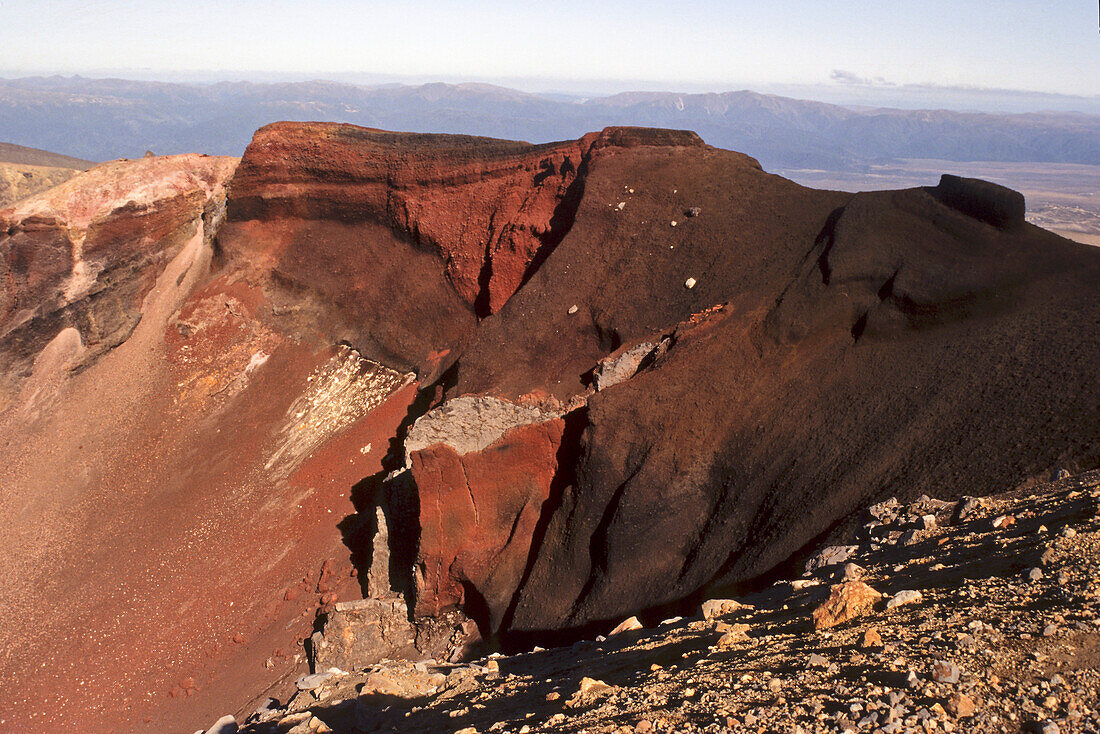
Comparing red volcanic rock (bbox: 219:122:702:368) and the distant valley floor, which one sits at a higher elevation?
the distant valley floor

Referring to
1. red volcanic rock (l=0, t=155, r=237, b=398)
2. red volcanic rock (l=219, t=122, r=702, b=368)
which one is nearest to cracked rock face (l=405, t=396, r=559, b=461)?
red volcanic rock (l=219, t=122, r=702, b=368)

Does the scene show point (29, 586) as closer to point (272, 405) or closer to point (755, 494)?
point (272, 405)

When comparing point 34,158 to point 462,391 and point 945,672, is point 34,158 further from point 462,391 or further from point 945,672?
point 945,672

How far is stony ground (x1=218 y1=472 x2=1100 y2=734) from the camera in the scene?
361 centimetres

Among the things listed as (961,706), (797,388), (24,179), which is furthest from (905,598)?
(24,179)

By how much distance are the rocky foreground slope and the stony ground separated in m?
1.19

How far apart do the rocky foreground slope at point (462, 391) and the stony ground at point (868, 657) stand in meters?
1.19

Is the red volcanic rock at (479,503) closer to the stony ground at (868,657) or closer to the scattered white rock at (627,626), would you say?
the stony ground at (868,657)

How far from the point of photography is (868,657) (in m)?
4.24

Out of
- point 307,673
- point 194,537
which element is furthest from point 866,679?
point 194,537

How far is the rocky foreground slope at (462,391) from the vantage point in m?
7.94

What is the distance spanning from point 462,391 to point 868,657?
7929 mm

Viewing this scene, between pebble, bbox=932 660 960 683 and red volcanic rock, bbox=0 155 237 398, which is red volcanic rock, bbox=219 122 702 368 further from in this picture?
pebble, bbox=932 660 960 683

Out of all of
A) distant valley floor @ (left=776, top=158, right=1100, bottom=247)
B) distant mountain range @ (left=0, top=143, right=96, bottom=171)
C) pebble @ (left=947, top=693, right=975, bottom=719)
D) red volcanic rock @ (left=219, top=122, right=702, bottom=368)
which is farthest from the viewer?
distant valley floor @ (left=776, top=158, right=1100, bottom=247)
